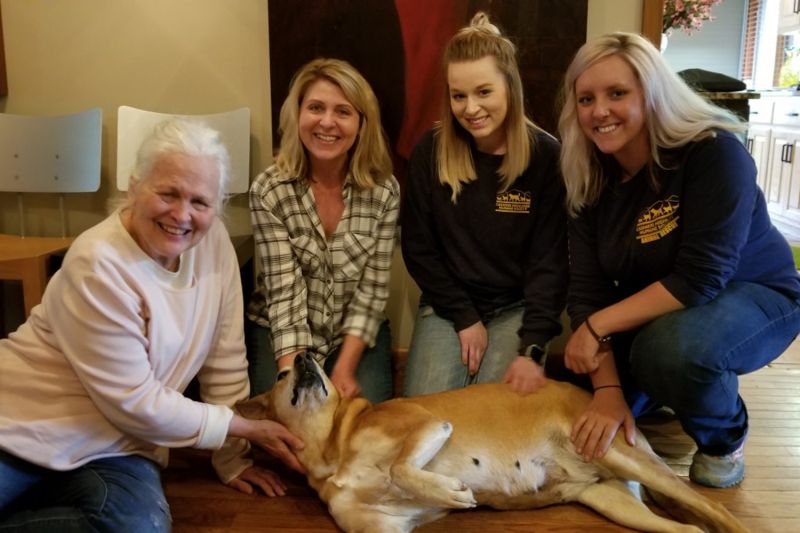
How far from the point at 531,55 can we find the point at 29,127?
192 centimetres

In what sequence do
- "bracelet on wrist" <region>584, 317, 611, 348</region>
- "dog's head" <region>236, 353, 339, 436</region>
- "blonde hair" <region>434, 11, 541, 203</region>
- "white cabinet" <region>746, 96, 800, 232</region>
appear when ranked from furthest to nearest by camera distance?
"white cabinet" <region>746, 96, 800, 232</region>
"blonde hair" <region>434, 11, 541, 203</region>
"bracelet on wrist" <region>584, 317, 611, 348</region>
"dog's head" <region>236, 353, 339, 436</region>

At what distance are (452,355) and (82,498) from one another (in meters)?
1.12

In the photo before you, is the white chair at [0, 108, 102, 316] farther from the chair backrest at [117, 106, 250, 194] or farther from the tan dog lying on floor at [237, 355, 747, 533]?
the tan dog lying on floor at [237, 355, 747, 533]

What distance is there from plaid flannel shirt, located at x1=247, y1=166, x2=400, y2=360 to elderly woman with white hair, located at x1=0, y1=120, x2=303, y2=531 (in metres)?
0.43

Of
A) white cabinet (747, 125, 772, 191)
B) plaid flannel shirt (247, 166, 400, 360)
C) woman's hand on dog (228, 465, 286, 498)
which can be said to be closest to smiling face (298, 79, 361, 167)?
plaid flannel shirt (247, 166, 400, 360)

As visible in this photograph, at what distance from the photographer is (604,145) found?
5.84 ft

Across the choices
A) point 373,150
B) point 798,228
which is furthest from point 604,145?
point 798,228

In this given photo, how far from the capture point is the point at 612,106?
1729mm

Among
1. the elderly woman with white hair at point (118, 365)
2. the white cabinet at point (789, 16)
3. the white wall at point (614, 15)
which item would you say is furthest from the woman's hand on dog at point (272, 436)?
the white cabinet at point (789, 16)

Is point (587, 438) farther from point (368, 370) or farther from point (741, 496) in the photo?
point (368, 370)

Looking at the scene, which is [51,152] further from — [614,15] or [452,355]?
[614,15]

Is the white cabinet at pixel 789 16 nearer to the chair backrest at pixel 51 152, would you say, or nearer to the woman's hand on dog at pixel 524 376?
the woman's hand on dog at pixel 524 376

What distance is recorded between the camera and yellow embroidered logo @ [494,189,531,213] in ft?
6.82

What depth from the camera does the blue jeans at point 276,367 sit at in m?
2.20
